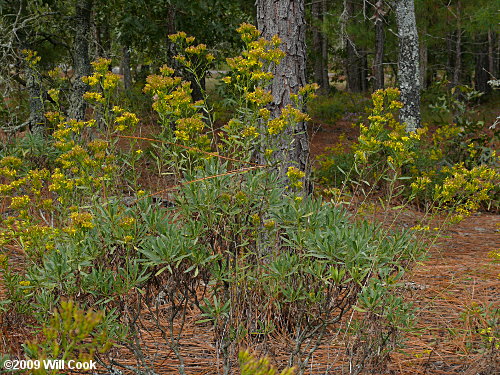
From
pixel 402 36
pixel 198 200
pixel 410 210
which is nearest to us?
pixel 198 200

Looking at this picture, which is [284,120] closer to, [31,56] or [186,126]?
[186,126]

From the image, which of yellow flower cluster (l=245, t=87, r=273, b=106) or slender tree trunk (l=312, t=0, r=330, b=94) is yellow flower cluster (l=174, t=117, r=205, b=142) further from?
slender tree trunk (l=312, t=0, r=330, b=94)

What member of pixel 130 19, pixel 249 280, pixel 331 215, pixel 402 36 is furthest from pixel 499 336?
pixel 130 19

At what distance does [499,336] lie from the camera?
2.54 metres

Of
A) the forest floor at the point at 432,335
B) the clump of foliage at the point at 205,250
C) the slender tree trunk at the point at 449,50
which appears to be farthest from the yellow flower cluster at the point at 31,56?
the slender tree trunk at the point at 449,50

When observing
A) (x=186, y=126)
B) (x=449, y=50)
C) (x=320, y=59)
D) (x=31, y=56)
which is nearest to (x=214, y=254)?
(x=186, y=126)

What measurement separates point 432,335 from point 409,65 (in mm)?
4722

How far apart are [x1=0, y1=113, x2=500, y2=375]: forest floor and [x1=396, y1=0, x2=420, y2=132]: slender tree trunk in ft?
9.56

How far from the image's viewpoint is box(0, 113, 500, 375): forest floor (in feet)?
8.60

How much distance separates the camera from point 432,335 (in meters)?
3.03

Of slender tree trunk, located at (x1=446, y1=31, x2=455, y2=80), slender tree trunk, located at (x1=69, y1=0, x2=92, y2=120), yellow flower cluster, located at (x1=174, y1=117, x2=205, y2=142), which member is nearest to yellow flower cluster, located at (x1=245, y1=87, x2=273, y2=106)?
yellow flower cluster, located at (x1=174, y1=117, x2=205, y2=142)

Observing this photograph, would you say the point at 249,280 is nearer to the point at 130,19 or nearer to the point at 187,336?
the point at 187,336

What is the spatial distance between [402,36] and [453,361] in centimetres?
512

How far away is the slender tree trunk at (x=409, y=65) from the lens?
22.6 feet
